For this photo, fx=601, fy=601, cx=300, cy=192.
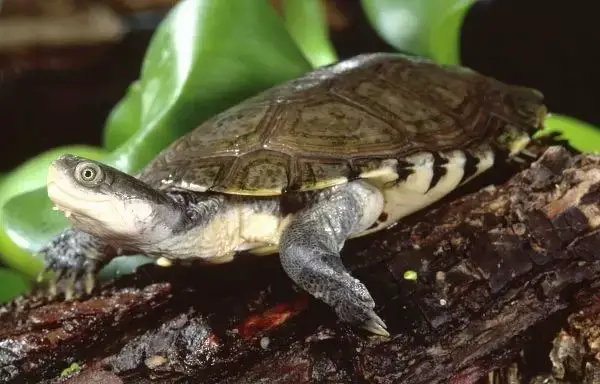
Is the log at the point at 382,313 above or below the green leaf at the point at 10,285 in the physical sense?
below

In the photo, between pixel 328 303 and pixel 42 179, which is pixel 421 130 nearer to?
pixel 328 303

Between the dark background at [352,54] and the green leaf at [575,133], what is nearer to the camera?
the green leaf at [575,133]

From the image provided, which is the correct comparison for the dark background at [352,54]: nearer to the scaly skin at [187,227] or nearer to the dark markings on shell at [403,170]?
the dark markings on shell at [403,170]

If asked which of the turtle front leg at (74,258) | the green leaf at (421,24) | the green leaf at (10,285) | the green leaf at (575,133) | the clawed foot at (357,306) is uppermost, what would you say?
the green leaf at (421,24)

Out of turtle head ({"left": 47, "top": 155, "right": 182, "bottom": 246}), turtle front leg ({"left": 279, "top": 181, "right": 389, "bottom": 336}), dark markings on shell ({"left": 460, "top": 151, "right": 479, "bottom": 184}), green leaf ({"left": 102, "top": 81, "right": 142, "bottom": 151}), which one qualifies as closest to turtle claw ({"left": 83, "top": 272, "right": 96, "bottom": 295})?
turtle head ({"left": 47, "top": 155, "right": 182, "bottom": 246})

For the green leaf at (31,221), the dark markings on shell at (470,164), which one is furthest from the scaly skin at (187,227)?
the dark markings on shell at (470,164)

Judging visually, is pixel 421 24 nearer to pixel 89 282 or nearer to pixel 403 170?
pixel 403 170
